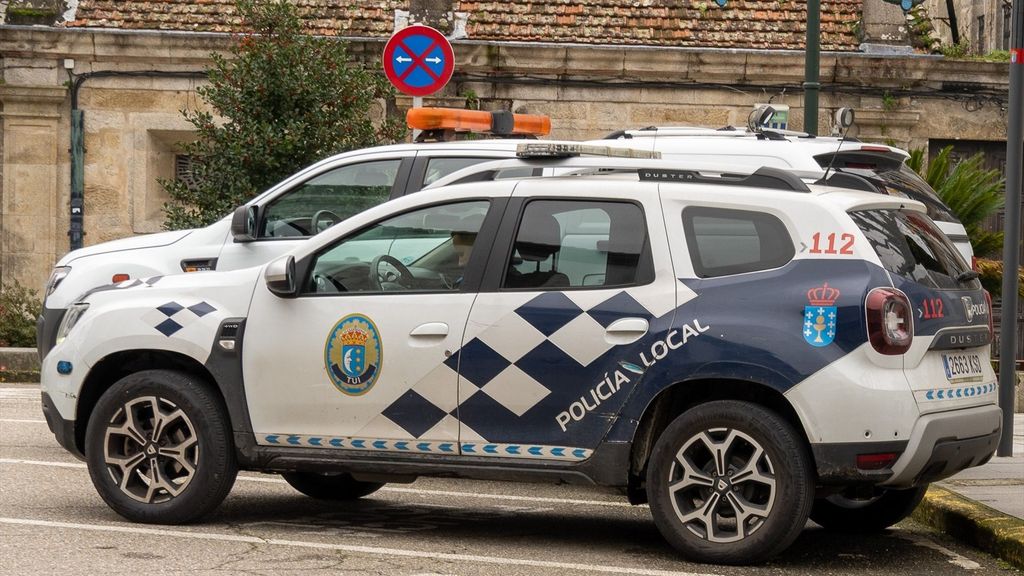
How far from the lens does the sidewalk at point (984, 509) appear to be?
721cm

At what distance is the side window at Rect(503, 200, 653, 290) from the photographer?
699 cm

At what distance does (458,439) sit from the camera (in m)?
7.08

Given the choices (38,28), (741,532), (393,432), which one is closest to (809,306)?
(741,532)

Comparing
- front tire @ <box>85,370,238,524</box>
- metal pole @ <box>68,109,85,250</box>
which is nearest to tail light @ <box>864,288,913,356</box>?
front tire @ <box>85,370,238,524</box>

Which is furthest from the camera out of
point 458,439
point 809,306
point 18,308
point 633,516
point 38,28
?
point 38,28

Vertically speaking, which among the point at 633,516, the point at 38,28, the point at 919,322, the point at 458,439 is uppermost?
the point at 38,28

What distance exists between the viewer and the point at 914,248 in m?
6.97

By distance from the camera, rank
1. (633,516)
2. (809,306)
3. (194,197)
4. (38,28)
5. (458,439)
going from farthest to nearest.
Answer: (38,28)
(194,197)
(633,516)
(458,439)
(809,306)

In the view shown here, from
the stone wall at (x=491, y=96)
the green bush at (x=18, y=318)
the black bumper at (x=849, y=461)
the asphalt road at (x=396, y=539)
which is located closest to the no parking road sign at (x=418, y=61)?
the asphalt road at (x=396, y=539)

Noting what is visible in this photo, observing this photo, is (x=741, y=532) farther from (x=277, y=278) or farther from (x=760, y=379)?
(x=277, y=278)

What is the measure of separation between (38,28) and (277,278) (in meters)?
13.6

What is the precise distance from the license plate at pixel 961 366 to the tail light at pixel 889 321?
1.06 feet

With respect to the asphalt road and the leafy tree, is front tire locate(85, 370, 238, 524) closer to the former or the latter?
the asphalt road

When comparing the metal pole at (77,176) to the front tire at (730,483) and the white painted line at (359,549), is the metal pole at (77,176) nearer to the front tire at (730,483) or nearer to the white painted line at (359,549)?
the white painted line at (359,549)
